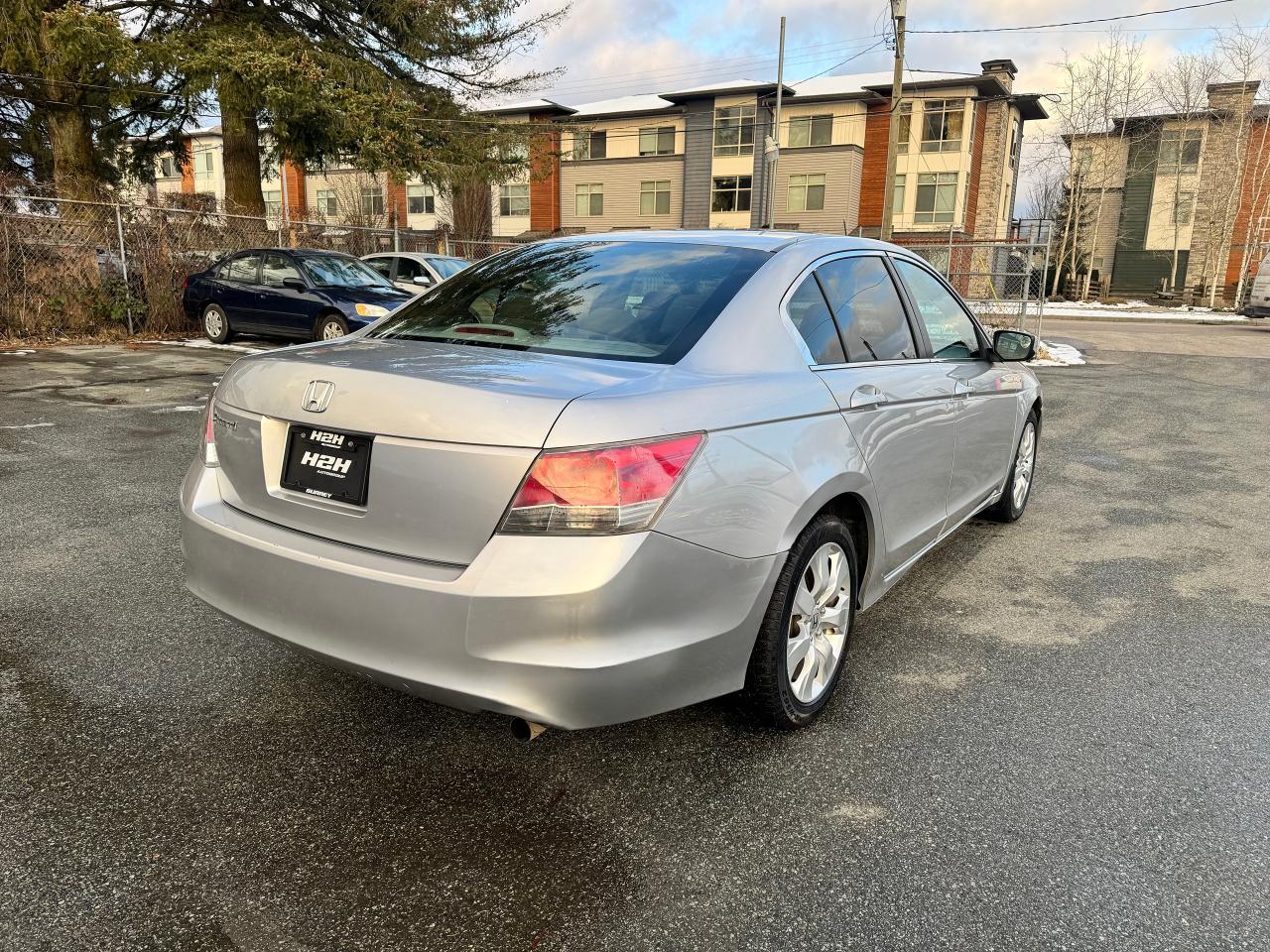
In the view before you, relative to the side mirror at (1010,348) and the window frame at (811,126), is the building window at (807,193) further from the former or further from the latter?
the side mirror at (1010,348)

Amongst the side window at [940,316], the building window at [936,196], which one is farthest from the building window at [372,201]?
the side window at [940,316]

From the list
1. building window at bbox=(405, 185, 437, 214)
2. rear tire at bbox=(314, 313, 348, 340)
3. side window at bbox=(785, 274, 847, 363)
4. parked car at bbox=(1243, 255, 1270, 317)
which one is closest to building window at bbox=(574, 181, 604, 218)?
building window at bbox=(405, 185, 437, 214)

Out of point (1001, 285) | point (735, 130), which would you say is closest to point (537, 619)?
point (1001, 285)

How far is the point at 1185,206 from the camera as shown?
45.8 metres

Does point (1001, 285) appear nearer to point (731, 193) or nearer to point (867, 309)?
point (867, 309)

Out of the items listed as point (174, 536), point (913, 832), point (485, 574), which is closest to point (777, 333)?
point (485, 574)

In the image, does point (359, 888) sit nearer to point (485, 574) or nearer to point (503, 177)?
point (485, 574)

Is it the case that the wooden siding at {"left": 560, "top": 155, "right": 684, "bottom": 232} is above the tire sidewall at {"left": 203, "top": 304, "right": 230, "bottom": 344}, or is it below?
above

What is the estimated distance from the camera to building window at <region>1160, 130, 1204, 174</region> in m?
44.4

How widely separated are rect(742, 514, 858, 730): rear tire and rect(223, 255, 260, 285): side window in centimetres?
1283

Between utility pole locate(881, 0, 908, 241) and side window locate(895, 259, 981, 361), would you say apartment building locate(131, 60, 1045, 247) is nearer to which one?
utility pole locate(881, 0, 908, 241)

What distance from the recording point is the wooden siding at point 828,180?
142 feet

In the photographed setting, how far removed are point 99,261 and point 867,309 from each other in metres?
14.8

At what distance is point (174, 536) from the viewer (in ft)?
15.5
